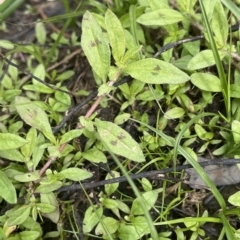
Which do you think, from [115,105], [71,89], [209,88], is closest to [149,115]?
[115,105]

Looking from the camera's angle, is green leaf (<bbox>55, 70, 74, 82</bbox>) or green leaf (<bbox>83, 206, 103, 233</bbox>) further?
green leaf (<bbox>55, 70, 74, 82</bbox>)

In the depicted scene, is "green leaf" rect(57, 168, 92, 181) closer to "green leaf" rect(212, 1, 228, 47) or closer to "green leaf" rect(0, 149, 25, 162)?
"green leaf" rect(0, 149, 25, 162)

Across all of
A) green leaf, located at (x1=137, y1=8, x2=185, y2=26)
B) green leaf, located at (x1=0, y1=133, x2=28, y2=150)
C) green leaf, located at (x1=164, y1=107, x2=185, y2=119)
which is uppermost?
green leaf, located at (x1=137, y1=8, x2=185, y2=26)

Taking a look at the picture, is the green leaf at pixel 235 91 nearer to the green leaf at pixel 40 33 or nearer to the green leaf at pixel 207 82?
the green leaf at pixel 207 82

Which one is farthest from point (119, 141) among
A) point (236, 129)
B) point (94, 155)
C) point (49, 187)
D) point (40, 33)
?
point (40, 33)

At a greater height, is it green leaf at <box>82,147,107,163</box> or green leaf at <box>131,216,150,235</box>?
green leaf at <box>82,147,107,163</box>

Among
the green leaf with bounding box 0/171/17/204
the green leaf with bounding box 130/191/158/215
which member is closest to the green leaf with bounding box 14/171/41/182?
the green leaf with bounding box 0/171/17/204

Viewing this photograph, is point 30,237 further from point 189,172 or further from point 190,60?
point 190,60

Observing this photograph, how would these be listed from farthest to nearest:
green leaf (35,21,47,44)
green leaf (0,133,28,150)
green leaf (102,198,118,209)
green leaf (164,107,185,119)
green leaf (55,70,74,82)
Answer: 1. green leaf (35,21,47,44)
2. green leaf (55,70,74,82)
3. green leaf (164,107,185,119)
4. green leaf (102,198,118,209)
5. green leaf (0,133,28,150)
